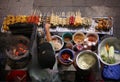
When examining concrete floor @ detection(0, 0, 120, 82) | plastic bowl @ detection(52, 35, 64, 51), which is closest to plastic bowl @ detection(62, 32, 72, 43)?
plastic bowl @ detection(52, 35, 64, 51)

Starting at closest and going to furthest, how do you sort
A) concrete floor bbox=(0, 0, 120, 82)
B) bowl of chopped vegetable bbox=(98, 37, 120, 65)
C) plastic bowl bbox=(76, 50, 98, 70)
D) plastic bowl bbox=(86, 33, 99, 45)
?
plastic bowl bbox=(76, 50, 98, 70) < bowl of chopped vegetable bbox=(98, 37, 120, 65) < plastic bowl bbox=(86, 33, 99, 45) < concrete floor bbox=(0, 0, 120, 82)

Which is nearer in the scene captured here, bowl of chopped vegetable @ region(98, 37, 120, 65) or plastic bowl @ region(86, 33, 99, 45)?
bowl of chopped vegetable @ region(98, 37, 120, 65)

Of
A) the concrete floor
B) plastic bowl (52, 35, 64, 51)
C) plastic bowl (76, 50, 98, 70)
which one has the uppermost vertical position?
the concrete floor

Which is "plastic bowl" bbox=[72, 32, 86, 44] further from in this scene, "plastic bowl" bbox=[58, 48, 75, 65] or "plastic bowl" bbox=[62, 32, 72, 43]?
"plastic bowl" bbox=[58, 48, 75, 65]

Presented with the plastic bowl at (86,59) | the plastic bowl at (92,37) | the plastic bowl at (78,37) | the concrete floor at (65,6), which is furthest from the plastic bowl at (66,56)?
the concrete floor at (65,6)

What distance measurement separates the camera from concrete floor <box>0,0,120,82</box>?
399 centimetres

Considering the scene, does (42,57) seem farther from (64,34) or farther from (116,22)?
(116,22)

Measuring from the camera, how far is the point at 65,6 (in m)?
4.10

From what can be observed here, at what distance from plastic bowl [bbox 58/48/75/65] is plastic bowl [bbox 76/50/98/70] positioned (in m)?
0.10

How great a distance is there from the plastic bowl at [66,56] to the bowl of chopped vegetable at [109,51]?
0.39m

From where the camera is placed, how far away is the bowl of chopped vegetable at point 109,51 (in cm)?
332

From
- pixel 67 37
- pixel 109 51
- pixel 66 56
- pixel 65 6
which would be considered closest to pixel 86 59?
pixel 66 56

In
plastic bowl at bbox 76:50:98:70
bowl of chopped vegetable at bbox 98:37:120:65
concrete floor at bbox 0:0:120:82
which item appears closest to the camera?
plastic bowl at bbox 76:50:98:70

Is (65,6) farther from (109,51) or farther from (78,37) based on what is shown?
(109,51)
